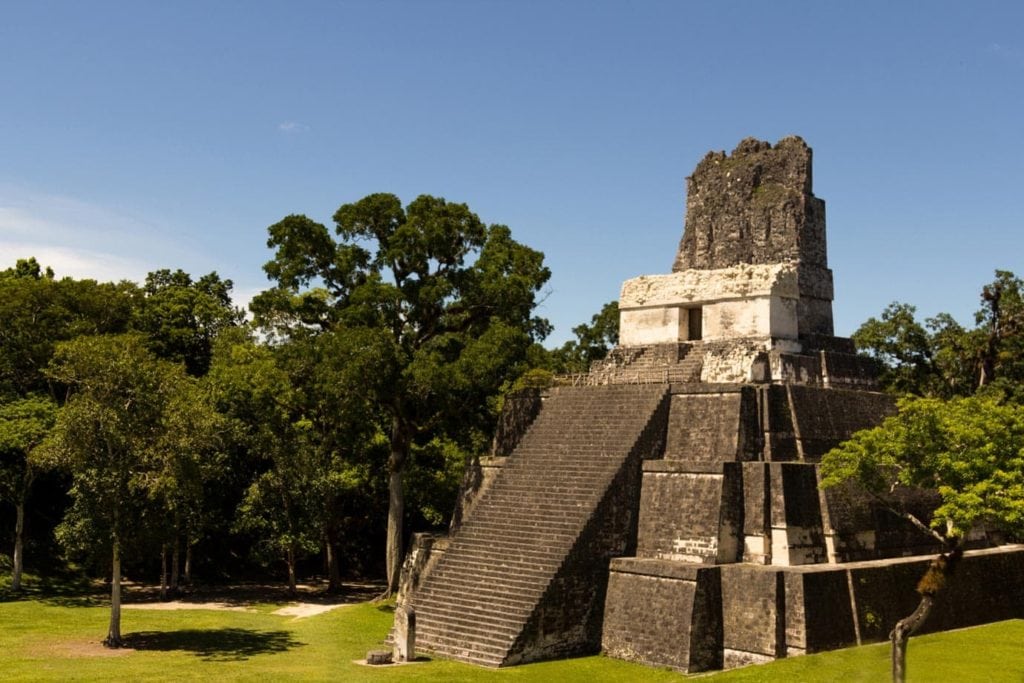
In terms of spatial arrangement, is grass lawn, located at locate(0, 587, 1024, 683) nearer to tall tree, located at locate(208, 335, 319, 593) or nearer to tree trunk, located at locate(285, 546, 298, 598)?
tall tree, located at locate(208, 335, 319, 593)

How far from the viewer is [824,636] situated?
14.3m

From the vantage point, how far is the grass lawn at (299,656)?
13.2 meters

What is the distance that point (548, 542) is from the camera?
15.9 m

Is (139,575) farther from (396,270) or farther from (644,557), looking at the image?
(644,557)

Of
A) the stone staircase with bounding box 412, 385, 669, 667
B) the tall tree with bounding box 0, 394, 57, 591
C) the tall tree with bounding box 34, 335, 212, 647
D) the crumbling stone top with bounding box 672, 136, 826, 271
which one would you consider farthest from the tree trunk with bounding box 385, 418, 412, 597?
the tall tree with bounding box 0, 394, 57, 591

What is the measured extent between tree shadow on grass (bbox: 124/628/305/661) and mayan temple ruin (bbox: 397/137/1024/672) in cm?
245

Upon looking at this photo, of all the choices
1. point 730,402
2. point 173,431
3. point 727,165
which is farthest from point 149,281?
point 730,402

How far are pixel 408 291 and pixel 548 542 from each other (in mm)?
8149

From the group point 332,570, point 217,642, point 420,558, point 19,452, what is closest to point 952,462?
point 420,558

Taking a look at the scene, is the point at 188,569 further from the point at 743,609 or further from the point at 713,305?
the point at 743,609

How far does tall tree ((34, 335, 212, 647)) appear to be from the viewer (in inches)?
631

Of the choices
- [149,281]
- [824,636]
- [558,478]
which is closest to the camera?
[824,636]

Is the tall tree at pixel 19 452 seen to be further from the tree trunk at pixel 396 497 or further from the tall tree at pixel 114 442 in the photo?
the tree trunk at pixel 396 497

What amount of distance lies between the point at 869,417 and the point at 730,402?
345 centimetres
